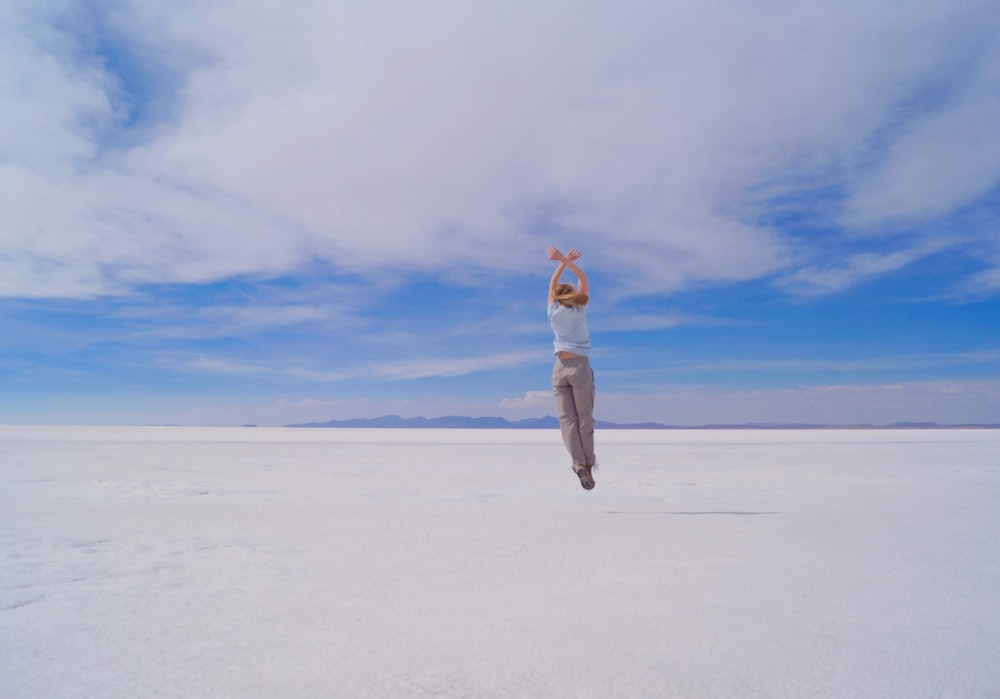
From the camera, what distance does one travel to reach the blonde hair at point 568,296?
522 centimetres

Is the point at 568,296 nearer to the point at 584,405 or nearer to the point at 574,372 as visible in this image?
the point at 574,372

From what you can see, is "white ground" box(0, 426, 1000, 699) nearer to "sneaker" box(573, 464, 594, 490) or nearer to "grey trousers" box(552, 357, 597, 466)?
"sneaker" box(573, 464, 594, 490)

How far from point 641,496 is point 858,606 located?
435cm

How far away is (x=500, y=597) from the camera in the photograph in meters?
3.36

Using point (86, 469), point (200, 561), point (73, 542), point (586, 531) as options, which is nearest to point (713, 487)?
point (586, 531)

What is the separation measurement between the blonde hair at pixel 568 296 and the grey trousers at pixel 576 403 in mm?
486

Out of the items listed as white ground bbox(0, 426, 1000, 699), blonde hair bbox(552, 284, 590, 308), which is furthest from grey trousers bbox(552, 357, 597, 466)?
white ground bbox(0, 426, 1000, 699)

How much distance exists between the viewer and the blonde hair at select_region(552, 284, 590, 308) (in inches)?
206

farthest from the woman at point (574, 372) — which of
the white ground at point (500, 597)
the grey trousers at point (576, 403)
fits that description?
the white ground at point (500, 597)

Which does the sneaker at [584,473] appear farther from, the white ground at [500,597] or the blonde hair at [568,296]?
the blonde hair at [568,296]

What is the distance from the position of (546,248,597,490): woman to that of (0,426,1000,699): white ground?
26.6 inches

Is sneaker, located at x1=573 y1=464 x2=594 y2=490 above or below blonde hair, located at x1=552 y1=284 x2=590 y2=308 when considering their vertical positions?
below

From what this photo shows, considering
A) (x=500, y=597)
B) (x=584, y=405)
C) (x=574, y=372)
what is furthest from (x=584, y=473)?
(x=500, y=597)

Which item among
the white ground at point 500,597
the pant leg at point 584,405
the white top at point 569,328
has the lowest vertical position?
the white ground at point 500,597
